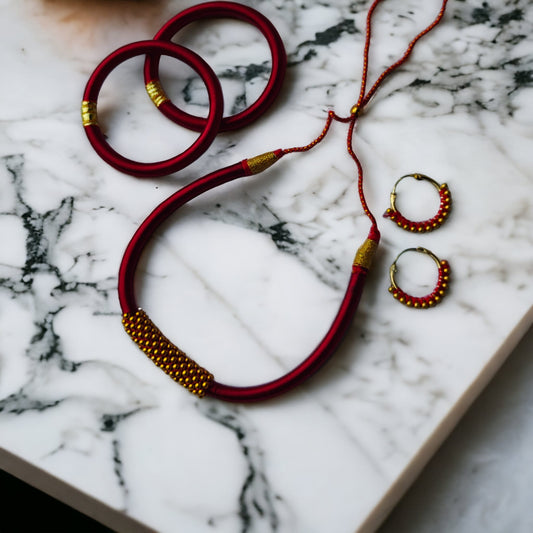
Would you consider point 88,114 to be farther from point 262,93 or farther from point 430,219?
point 430,219

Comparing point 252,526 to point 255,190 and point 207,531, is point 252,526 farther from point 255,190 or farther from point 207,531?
point 255,190

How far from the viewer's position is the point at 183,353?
750 millimetres

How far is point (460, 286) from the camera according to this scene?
2.55 feet

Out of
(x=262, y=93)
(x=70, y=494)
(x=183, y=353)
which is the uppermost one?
(x=262, y=93)

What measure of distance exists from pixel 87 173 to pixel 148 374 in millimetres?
273

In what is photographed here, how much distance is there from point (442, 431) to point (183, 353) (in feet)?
0.99

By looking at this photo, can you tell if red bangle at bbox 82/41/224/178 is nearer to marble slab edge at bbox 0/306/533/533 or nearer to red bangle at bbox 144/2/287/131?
red bangle at bbox 144/2/287/131

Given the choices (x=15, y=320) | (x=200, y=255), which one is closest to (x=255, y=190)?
(x=200, y=255)

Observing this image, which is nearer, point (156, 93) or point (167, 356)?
point (167, 356)

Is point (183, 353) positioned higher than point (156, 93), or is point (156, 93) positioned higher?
point (156, 93)

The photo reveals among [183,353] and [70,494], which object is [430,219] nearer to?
[183,353]

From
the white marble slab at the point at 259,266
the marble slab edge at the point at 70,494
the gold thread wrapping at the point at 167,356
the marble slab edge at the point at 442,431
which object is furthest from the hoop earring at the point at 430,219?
the marble slab edge at the point at 70,494

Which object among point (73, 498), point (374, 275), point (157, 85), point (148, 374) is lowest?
point (73, 498)

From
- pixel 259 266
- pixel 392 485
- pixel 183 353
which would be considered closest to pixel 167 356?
pixel 183 353
